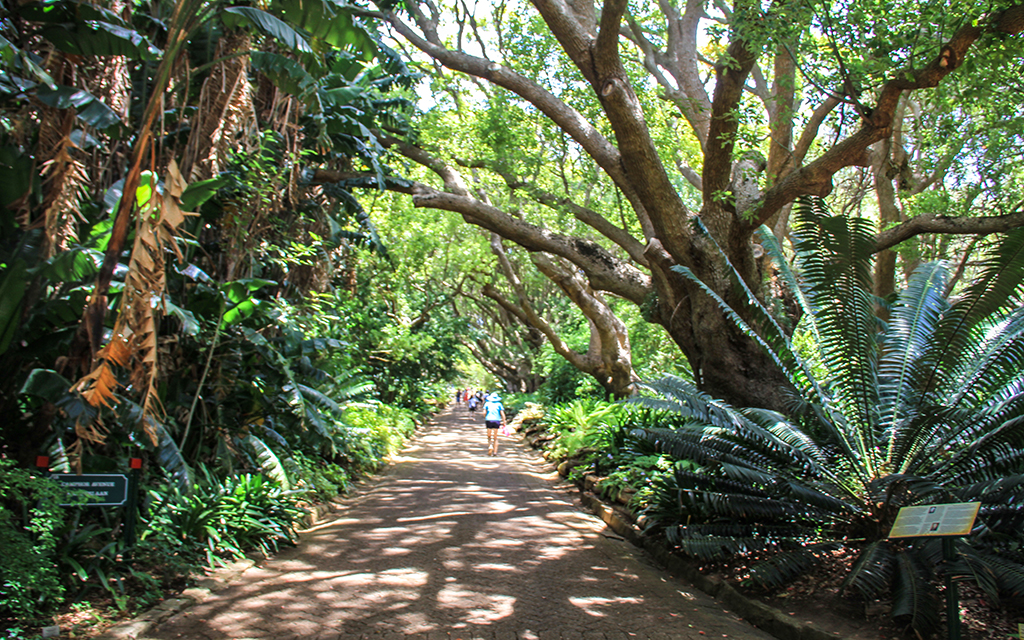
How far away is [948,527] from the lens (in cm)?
363

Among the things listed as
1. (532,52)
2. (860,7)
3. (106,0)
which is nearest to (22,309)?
(106,0)

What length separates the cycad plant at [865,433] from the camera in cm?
504

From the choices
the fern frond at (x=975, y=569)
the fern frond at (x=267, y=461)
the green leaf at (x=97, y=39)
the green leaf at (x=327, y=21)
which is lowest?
the fern frond at (x=975, y=569)

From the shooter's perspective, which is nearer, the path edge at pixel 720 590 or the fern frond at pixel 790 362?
the path edge at pixel 720 590

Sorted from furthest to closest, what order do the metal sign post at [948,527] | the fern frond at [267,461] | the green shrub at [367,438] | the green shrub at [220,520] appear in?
the green shrub at [367,438], the fern frond at [267,461], the green shrub at [220,520], the metal sign post at [948,527]

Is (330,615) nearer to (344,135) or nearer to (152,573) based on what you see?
(152,573)

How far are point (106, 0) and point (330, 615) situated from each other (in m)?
5.34

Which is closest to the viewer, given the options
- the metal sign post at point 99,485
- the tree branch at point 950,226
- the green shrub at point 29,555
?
the green shrub at point 29,555

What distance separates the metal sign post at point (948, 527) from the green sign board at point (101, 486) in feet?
16.5

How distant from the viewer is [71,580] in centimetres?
457

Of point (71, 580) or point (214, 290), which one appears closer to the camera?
point (71, 580)

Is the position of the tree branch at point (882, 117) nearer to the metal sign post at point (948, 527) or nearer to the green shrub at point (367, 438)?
the metal sign post at point (948, 527)

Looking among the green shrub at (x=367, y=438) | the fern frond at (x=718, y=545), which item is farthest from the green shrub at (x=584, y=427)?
the fern frond at (x=718, y=545)

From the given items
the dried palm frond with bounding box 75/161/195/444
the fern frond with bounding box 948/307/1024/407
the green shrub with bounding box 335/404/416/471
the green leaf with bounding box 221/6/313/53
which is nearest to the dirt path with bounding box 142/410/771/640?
A: the dried palm frond with bounding box 75/161/195/444
